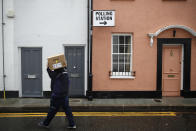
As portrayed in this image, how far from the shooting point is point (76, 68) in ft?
27.2

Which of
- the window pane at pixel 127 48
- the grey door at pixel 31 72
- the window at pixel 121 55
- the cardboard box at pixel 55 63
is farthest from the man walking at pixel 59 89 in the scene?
the window pane at pixel 127 48

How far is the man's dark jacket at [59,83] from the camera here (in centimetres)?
476

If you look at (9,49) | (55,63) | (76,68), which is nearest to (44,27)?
(9,49)

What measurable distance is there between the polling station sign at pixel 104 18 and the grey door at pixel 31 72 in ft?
9.26

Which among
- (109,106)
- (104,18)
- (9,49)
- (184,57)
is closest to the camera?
(109,106)

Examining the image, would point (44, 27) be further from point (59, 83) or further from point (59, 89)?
point (59, 89)

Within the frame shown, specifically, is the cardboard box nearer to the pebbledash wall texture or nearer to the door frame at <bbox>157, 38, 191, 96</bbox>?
the pebbledash wall texture

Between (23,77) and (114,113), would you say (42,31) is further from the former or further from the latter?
(114,113)

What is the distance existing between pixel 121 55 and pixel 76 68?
7.00 ft

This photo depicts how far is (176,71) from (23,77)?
6915mm

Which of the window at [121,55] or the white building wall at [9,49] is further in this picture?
the window at [121,55]

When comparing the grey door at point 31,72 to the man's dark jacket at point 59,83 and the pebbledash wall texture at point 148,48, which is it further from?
the man's dark jacket at point 59,83

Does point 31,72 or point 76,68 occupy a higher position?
point 76,68

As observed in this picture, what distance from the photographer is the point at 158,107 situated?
22.7 feet
